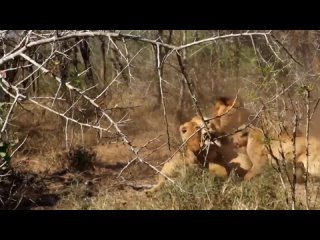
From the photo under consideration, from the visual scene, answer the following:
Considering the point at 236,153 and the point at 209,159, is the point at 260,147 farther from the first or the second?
the point at 209,159

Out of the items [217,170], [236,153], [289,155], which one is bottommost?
[217,170]

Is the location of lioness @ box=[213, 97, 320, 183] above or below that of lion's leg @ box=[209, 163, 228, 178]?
above

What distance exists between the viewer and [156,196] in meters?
7.02

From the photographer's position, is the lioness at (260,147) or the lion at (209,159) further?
the lion at (209,159)

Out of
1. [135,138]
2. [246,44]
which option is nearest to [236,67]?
[246,44]

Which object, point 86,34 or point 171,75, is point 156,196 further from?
point 171,75

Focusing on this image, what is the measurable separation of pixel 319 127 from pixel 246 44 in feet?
20.6

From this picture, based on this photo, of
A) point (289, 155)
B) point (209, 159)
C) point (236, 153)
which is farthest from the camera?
point (236, 153)

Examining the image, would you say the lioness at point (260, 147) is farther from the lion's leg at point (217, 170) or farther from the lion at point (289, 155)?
the lion's leg at point (217, 170)

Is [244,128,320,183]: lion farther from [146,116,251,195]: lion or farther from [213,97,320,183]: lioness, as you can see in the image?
[146,116,251,195]: lion

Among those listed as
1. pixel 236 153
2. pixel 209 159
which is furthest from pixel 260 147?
pixel 209 159

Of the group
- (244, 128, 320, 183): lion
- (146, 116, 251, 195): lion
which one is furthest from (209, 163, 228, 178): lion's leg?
(244, 128, 320, 183): lion

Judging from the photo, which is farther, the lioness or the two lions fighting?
the two lions fighting

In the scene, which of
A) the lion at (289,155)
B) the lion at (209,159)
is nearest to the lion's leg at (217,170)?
the lion at (209,159)
